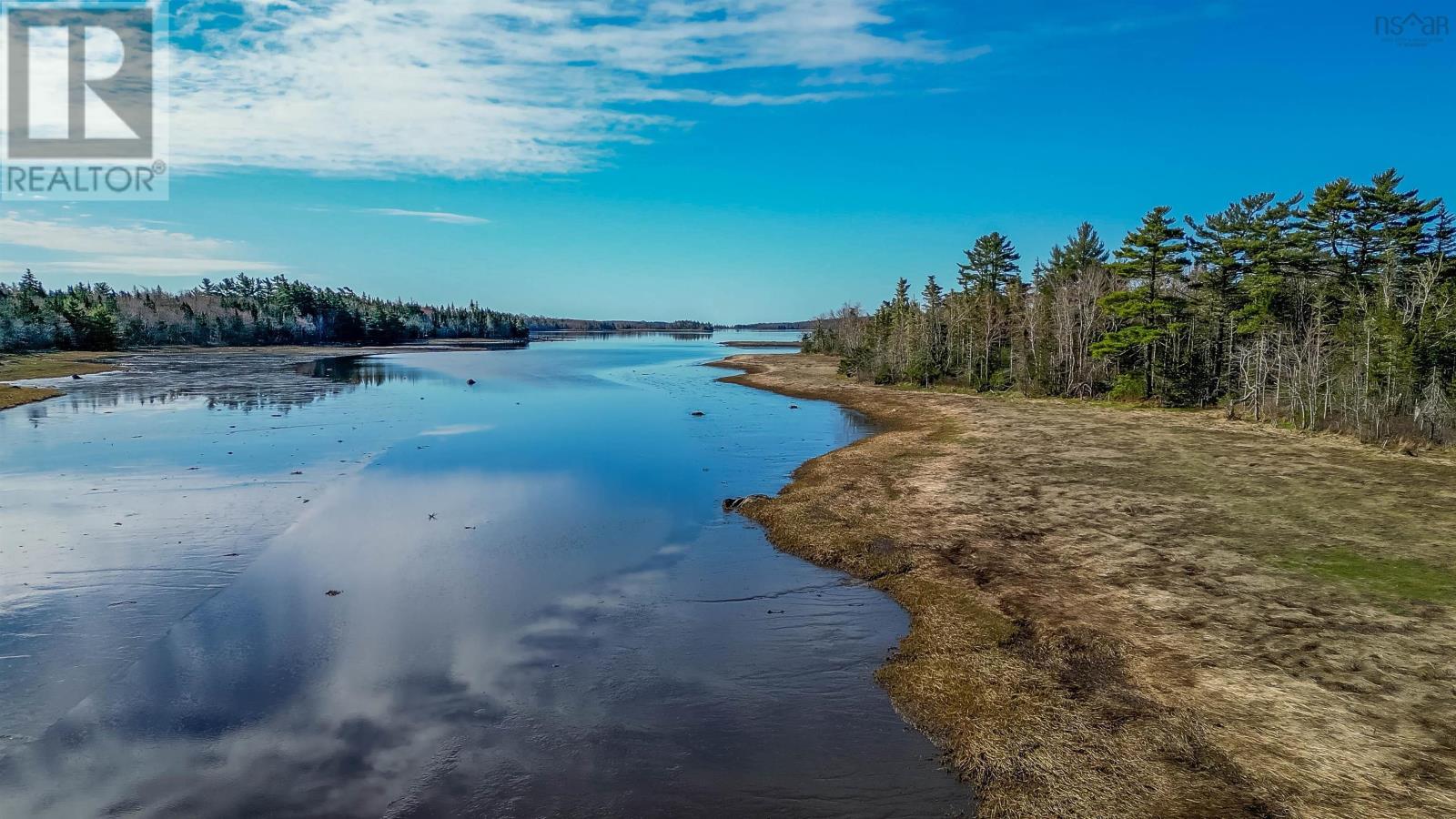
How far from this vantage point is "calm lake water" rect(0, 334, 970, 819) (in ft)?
31.7

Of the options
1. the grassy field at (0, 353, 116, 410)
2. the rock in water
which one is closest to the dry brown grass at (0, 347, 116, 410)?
the grassy field at (0, 353, 116, 410)

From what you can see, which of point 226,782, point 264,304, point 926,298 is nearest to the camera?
point 226,782

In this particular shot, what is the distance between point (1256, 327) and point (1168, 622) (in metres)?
43.3

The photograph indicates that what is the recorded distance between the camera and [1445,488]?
2464 cm

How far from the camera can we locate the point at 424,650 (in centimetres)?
1362

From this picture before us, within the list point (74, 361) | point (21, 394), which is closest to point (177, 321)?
point (74, 361)

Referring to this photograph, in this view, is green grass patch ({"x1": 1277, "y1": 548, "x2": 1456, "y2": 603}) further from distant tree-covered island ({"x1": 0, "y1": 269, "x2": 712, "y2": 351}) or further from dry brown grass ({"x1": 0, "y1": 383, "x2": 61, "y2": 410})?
distant tree-covered island ({"x1": 0, "y1": 269, "x2": 712, "y2": 351})

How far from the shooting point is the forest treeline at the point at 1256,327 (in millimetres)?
34750

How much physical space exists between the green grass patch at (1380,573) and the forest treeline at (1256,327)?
2271cm

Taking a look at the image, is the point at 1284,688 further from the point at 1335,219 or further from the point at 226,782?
the point at 1335,219

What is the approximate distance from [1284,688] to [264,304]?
8497 inches

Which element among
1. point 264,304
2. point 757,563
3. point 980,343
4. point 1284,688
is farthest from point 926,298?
point 264,304

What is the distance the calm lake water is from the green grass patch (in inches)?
411

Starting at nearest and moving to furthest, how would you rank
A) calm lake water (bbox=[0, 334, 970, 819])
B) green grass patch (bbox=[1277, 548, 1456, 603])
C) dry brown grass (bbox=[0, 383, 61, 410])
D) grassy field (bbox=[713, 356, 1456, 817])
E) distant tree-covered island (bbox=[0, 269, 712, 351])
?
grassy field (bbox=[713, 356, 1456, 817]), calm lake water (bbox=[0, 334, 970, 819]), green grass patch (bbox=[1277, 548, 1456, 603]), dry brown grass (bbox=[0, 383, 61, 410]), distant tree-covered island (bbox=[0, 269, 712, 351])
